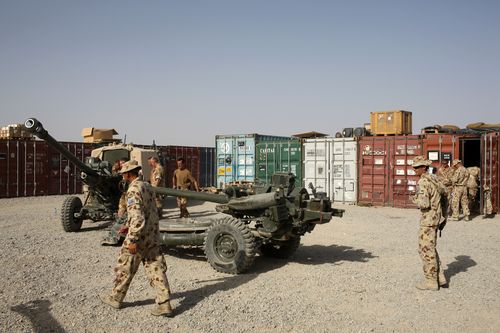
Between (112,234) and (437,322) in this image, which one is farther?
(112,234)

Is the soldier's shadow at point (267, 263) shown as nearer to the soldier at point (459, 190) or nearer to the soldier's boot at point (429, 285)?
the soldier's boot at point (429, 285)

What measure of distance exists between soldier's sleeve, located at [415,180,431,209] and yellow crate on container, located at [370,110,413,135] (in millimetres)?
10181

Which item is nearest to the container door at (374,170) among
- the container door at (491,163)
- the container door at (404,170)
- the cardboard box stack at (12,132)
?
the container door at (404,170)

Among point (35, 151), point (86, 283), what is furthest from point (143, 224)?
point (35, 151)

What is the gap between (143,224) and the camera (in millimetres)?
5004

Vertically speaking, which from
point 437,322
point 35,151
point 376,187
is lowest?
point 437,322

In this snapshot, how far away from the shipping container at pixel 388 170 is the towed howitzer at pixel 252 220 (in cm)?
915

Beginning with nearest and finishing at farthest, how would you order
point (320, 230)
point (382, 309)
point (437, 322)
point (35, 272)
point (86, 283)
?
A: point (437, 322)
point (382, 309)
point (86, 283)
point (35, 272)
point (320, 230)

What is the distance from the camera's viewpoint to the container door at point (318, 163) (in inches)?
675

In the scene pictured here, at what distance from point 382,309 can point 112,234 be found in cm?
568

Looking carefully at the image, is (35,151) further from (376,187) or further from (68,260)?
(376,187)

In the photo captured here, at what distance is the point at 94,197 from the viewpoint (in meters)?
11.3

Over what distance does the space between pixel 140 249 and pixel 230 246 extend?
206 cm

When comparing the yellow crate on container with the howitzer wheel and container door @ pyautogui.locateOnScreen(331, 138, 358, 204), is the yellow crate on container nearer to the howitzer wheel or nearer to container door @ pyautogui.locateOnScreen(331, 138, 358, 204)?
container door @ pyautogui.locateOnScreen(331, 138, 358, 204)
